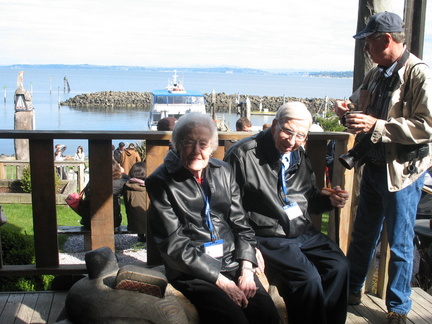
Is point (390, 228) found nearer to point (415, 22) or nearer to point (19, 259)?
point (415, 22)

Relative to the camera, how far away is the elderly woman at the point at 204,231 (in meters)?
2.35

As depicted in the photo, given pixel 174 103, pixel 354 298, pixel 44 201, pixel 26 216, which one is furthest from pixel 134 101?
pixel 354 298

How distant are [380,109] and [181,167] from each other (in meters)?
1.23

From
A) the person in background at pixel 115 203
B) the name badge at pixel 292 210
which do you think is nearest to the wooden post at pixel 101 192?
the name badge at pixel 292 210

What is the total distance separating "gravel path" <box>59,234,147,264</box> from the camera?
6.13 m

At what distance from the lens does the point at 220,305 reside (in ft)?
7.45

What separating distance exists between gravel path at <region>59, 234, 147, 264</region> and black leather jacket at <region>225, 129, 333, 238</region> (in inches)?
130

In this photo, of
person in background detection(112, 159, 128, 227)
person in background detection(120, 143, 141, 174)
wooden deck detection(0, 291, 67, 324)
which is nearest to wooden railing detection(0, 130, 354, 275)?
wooden deck detection(0, 291, 67, 324)

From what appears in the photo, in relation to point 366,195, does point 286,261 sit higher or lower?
lower

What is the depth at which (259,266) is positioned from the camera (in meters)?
2.65

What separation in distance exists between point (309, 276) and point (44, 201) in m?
1.67

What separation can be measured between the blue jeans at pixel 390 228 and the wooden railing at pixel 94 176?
0.83 feet

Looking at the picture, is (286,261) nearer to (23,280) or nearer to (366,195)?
(366,195)

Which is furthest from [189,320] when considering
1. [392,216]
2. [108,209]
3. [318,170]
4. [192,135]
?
[318,170]
